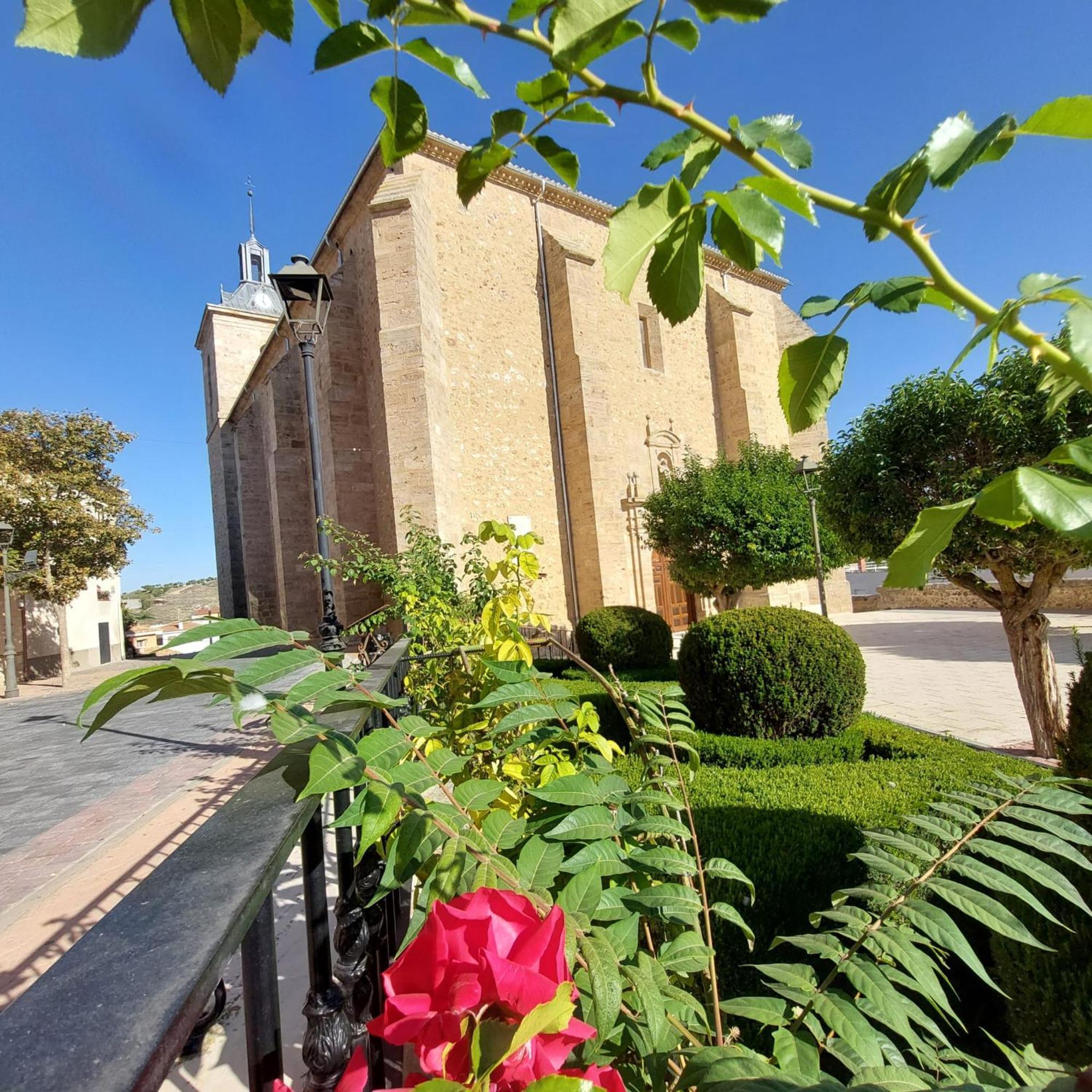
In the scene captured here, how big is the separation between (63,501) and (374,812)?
19913 mm

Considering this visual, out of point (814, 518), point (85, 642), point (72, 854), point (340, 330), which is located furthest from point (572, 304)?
point (85, 642)

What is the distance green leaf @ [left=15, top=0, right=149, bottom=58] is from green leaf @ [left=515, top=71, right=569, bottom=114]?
0.96 ft

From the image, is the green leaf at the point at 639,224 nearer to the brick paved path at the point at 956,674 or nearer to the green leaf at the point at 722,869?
the green leaf at the point at 722,869

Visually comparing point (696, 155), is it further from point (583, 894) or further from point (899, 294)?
point (583, 894)

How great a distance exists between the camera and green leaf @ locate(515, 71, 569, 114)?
50 centimetres

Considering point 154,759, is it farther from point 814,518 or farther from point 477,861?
point 814,518

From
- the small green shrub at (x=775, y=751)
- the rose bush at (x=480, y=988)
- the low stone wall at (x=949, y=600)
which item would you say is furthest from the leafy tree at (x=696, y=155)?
the low stone wall at (x=949, y=600)

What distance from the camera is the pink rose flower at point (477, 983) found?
0.44 m

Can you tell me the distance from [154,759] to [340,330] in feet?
31.6

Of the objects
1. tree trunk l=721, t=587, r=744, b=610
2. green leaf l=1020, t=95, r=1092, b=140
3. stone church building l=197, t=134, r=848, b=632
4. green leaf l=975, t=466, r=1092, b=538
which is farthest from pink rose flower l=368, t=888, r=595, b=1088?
tree trunk l=721, t=587, r=744, b=610

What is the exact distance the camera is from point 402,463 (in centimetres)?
1104

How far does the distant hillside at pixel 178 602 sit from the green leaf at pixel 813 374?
1771 inches

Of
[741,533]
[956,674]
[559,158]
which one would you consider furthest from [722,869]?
[956,674]

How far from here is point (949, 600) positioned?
18578 mm
